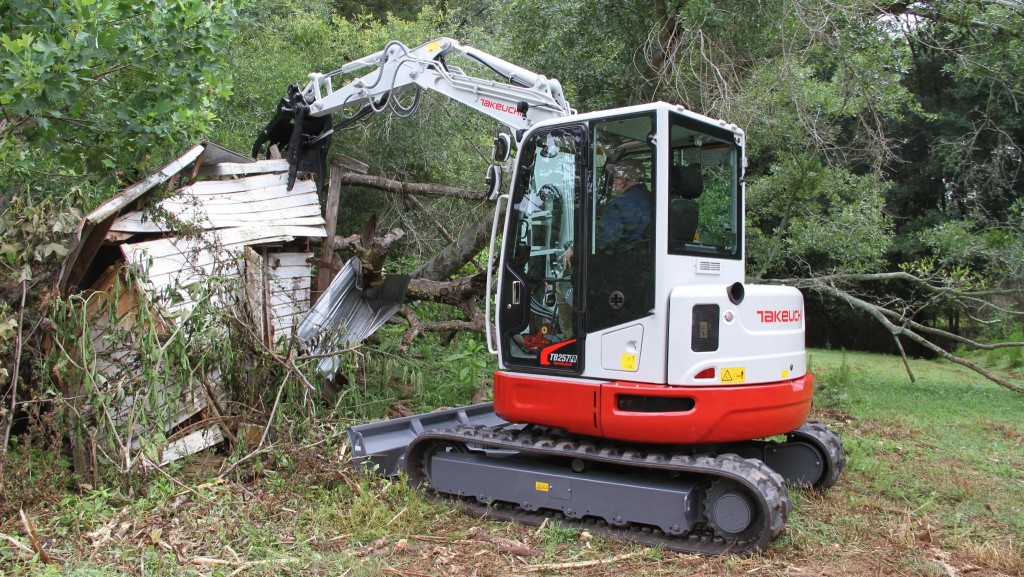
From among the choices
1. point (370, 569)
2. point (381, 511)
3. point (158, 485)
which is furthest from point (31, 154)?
point (370, 569)

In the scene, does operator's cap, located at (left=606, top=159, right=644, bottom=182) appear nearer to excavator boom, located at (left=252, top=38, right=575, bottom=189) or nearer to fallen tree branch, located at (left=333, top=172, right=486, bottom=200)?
excavator boom, located at (left=252, top=38, right=575, bottom=189)

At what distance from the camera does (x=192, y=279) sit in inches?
253

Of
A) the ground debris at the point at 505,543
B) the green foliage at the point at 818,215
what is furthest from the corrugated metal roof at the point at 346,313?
the green foliage at the point at 818,215

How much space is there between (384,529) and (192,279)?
2763 millimetres

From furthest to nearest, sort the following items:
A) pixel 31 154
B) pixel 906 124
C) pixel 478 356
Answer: pixel 906 124 < pixel 478 356 < pixel 31 154

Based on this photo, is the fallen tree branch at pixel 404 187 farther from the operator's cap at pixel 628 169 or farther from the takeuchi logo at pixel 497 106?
the operator's cap at pixel 628 169

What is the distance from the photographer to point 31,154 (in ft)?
22.4

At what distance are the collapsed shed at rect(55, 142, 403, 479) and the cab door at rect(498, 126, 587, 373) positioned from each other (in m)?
2.01

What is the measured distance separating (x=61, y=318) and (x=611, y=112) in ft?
12.9

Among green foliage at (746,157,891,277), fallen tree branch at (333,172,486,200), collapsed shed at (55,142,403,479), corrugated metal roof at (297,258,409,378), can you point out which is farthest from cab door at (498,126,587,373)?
green foliage at (746,157,891,277)

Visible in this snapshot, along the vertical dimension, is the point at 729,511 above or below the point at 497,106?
below

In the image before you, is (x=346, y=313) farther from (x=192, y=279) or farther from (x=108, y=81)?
(x=108, y=81)

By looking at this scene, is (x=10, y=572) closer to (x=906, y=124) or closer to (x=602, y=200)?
(x=602, y=200)

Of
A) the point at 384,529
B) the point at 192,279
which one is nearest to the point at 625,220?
the point at 384,529
